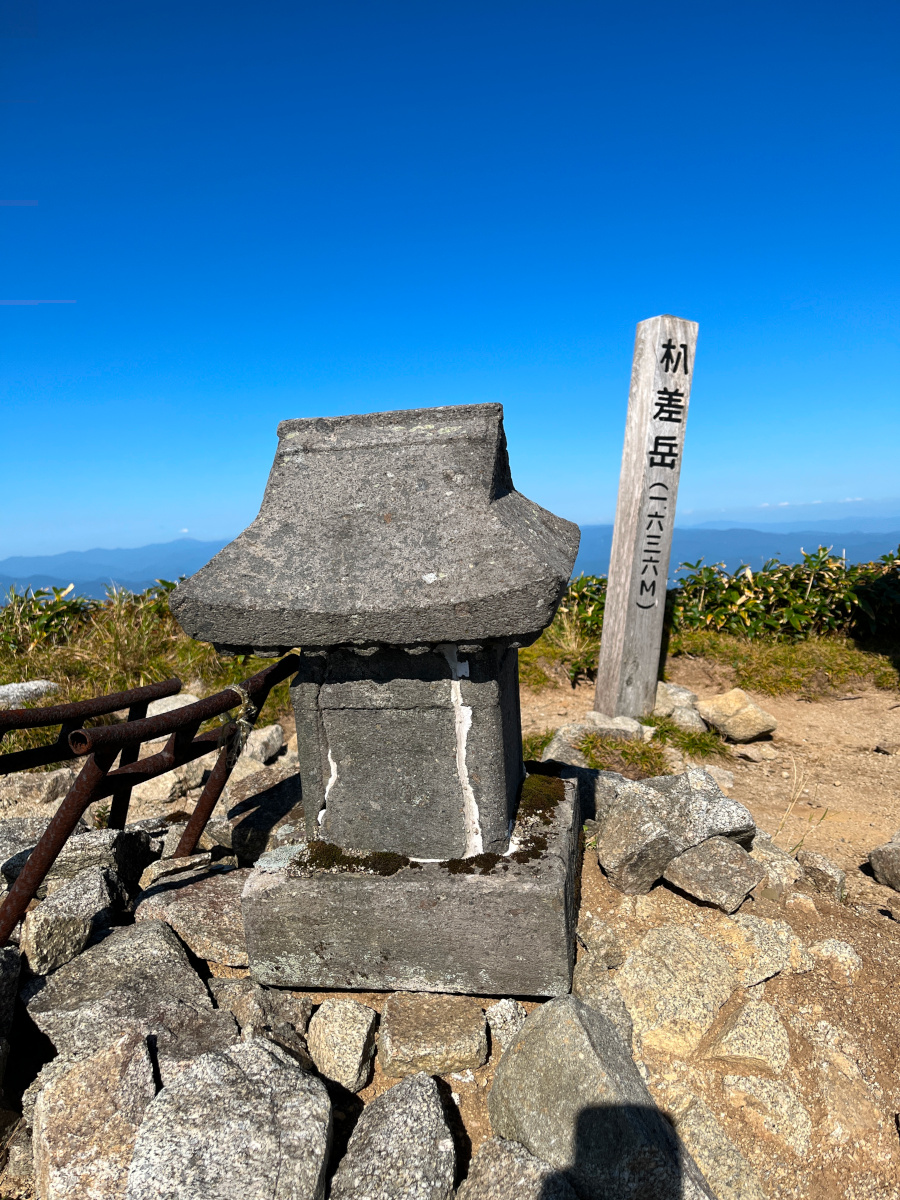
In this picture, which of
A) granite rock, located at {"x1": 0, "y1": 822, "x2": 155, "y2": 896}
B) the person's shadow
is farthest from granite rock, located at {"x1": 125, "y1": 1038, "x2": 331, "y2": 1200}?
granite rock, located at {"x1": 0, "y1": 822, "x2": 155, "y2": 896}

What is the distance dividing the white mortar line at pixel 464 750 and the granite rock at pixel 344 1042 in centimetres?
68

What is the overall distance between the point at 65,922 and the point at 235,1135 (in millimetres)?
1244

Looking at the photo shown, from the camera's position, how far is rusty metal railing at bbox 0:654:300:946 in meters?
2.53

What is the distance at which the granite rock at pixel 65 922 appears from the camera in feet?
8.82

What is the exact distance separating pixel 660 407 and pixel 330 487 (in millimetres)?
4463

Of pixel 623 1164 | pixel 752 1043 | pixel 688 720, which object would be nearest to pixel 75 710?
pixel 623 1164

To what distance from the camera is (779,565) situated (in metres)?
9.30

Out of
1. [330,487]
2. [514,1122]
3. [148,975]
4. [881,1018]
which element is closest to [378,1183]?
[514,1122]

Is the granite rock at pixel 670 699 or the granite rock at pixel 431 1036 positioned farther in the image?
the granite rock at pixel 670 699

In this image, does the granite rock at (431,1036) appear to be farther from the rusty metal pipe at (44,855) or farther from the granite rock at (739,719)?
the granite rock at (739,719)

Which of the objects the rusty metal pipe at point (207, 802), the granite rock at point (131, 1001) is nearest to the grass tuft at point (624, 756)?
the rusty metal pipe at point (207, 802)

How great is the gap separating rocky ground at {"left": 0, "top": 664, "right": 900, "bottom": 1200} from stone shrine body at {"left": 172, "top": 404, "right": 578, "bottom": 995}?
8.6 inches

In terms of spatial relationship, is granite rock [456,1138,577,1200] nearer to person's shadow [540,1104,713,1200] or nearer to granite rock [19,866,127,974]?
person's shadow [540,1104,713,1200]

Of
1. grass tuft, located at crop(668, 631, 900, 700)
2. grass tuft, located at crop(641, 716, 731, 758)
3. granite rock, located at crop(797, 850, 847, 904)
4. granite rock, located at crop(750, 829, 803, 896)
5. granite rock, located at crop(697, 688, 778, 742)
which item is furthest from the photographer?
grass tuft, located at crop(668, 631, 900, 700)
